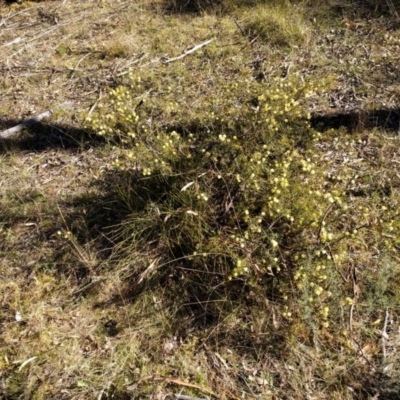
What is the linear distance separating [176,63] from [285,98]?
8.92ft

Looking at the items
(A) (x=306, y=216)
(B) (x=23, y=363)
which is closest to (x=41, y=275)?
(B) (x=23, y=363)

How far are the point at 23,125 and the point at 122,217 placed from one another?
7.52ft

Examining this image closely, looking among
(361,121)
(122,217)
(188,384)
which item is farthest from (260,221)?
(361,121)

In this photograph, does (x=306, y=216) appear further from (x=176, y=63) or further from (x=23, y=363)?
(x=176, y=63)

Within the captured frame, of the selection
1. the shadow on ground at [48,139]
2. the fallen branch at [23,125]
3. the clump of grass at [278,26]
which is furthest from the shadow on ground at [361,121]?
the fallen branch at [23,125]

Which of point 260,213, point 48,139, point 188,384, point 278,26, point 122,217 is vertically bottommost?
point 188,384

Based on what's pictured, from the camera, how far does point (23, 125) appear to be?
16.9ft

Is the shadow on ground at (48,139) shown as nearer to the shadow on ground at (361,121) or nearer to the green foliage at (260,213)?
the green foliage at (260,213)

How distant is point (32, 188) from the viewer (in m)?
4.43

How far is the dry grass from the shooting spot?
2.88 meters

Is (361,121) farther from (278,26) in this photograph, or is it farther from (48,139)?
(48,139)

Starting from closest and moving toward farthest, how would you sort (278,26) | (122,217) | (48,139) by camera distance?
(122,217), (48,139), (278,26)

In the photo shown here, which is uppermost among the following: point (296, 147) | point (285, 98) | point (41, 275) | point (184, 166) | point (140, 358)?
point (285, 98)

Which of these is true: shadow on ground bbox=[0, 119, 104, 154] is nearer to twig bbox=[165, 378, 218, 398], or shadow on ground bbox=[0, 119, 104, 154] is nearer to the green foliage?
the green foliage
